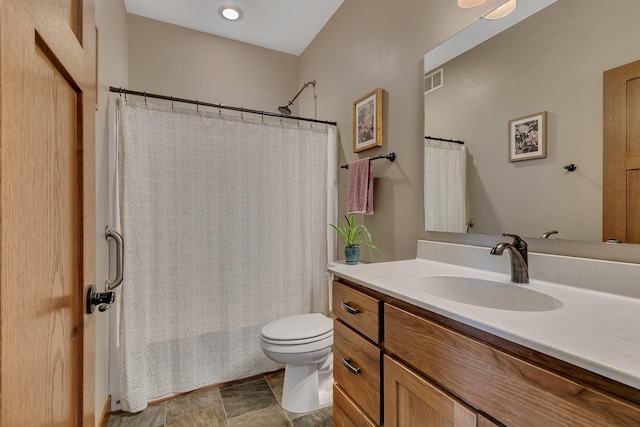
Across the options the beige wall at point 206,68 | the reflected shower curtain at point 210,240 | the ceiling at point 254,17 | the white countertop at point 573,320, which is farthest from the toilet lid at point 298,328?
the ceiling at point 254,17

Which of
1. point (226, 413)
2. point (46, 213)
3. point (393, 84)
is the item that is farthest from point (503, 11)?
point (226, 413)

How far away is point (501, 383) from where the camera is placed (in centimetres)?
60

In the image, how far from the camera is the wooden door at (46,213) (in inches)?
14.5

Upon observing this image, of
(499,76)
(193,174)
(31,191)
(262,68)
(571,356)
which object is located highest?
(262,68)

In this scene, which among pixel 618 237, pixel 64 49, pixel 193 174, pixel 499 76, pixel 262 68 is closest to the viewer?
pixel 64 49

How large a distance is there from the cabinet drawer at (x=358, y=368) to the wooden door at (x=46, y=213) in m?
0.79

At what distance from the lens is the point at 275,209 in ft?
6.77

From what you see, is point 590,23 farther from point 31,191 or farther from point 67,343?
point 67,343

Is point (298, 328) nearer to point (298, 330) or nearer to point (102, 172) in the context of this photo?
point (298, 330)

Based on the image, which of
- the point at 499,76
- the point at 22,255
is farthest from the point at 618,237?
the point at 22,255

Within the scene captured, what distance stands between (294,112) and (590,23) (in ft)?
8.04

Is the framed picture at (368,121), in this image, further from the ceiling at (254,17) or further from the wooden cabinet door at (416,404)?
the wooden cabinet door at (416,404)

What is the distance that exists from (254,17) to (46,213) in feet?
8.24

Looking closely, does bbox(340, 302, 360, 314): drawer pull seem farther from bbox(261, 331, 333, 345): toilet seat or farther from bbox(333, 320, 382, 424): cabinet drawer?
bbox(261, 331, 333, 345): toilet seat
